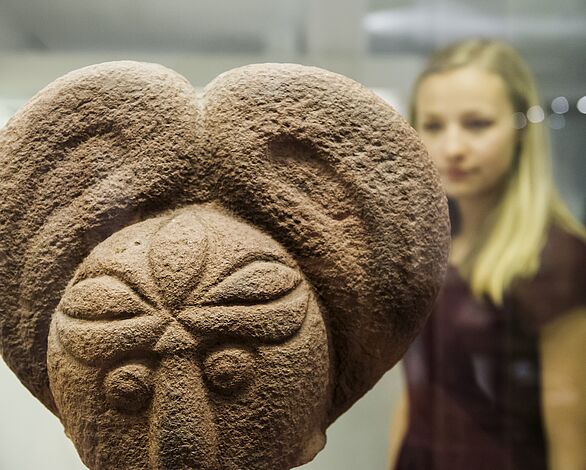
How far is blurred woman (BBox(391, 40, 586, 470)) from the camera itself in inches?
74.6

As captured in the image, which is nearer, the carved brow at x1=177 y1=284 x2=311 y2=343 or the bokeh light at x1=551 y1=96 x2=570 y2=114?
the carved brow at x1=177 y1=284 x2=311 y2=343

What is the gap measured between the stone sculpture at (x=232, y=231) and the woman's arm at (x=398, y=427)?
84 cm

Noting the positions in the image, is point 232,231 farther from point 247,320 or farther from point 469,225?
point 469,225

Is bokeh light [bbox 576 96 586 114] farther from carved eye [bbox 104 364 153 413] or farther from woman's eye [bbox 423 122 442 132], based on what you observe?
carved eye [bbox 104 364 153 413]

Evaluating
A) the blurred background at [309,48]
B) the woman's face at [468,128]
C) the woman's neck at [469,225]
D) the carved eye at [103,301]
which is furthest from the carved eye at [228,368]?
the woman's neck at [469,225]

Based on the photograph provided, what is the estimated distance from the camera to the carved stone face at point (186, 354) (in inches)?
36.2

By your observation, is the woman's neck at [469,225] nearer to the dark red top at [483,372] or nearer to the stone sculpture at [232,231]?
the dark red top at [483,372]

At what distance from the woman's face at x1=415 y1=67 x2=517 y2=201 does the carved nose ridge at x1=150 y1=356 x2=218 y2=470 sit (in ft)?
3.35

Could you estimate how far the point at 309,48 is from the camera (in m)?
1.66

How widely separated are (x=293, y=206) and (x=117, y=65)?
0.33 meters

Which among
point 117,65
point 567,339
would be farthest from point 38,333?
point 567,339

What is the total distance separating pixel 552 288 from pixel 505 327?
16cm

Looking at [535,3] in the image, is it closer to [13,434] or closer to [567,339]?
[567,339]

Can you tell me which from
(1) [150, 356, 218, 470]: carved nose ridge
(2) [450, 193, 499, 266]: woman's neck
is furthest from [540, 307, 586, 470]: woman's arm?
(1) [150, 356, 218, 470]: carved nose ridge
